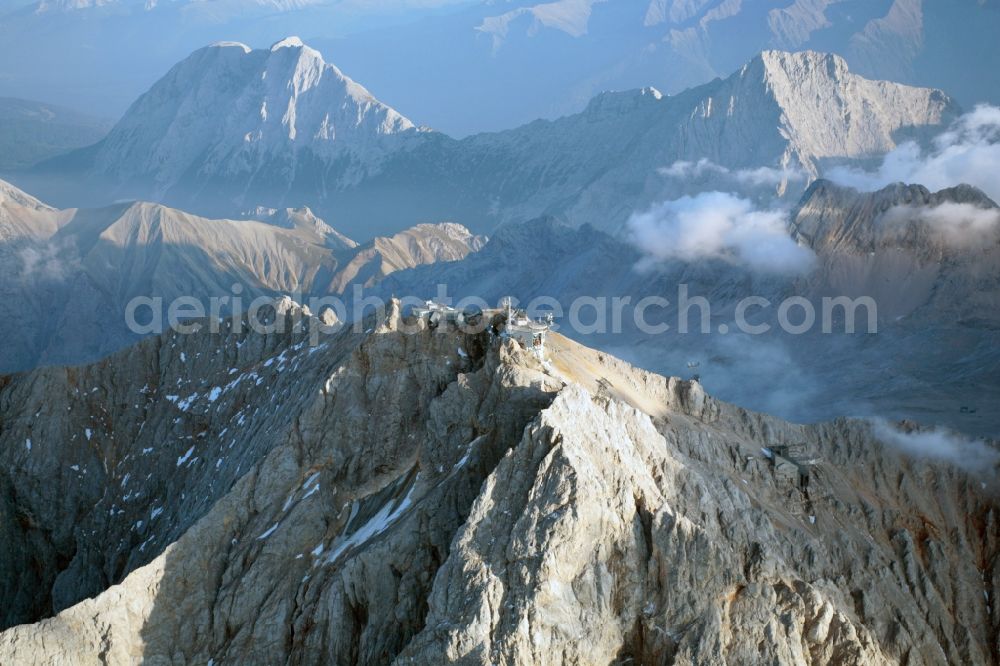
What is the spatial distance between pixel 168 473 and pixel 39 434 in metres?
22.4

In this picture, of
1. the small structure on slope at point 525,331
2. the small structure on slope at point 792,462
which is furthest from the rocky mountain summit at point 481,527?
the small structure on slope at point 525,331

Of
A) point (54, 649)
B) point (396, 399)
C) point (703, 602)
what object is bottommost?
point (54, 649)

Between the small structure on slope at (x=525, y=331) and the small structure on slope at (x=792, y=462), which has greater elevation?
the small structure on slope at (x=525, y=331)

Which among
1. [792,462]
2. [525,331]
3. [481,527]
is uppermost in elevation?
[525,331]

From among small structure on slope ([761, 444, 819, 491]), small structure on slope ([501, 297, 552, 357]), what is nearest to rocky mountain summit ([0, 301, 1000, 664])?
small structure on slope ([761, 444, 819, 491])

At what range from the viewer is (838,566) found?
81.8 meters

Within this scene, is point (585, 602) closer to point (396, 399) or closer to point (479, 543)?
point (479, 543)

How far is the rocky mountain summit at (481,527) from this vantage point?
60625mm

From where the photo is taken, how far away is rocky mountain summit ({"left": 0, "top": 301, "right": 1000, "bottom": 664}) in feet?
199

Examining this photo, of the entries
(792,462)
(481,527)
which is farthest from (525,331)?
(481,527)

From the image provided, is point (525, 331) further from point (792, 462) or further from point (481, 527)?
point (481, 527)

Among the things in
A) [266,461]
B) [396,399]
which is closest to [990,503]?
[396,399]

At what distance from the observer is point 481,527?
204 ft

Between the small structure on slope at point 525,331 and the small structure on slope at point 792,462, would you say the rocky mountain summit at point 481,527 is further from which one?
the small structure on slope at point 525,331
